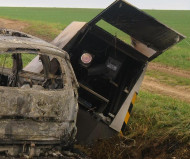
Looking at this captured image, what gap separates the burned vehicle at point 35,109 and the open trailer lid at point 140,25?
1.57 meters

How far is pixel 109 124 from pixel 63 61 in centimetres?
186

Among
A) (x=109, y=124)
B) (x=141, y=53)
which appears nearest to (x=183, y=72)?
(x=141, y=53)

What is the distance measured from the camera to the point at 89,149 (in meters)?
6.71

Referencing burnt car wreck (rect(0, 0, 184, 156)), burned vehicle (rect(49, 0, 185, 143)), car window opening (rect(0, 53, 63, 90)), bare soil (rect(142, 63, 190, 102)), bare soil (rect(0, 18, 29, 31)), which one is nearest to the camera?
burnt car wreck (rect(0, 0, 184, 156))

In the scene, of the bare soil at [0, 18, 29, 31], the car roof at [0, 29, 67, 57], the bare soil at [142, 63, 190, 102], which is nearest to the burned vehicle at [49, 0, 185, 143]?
the car roof at [0, 29, 67, 57]

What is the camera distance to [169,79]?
16.3m

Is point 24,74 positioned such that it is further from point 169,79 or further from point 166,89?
point 169,79

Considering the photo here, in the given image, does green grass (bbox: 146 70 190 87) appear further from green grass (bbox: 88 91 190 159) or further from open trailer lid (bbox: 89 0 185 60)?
open trailer lid (bbox: 89 0 185 60)

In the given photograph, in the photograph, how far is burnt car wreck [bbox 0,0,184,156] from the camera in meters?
4.95

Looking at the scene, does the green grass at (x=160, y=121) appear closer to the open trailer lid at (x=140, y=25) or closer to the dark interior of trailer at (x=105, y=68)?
the dark interior of trailer at (x=105, y=68)

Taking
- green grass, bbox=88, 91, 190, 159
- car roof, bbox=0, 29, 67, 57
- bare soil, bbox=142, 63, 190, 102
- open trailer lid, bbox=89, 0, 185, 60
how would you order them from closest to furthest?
car roof, bbox=0, 29, 67, 57 → open trailer lid, bbox=89, 0, 185, 60 → green grass, bbox=88, 91, 190, 159 → bare soil, bbox=142, 63, 190, 102

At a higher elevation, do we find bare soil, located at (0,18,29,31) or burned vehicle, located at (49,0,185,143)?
burned vehicle, located at (49,0,185,143)

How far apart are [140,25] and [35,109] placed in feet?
9.25

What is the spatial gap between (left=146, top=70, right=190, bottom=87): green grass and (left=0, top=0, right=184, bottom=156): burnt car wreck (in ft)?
24.3
